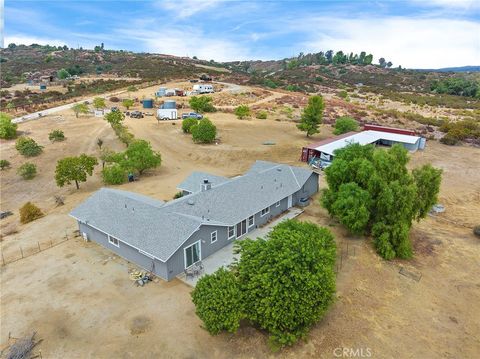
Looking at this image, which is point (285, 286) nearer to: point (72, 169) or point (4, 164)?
point (72, 169)

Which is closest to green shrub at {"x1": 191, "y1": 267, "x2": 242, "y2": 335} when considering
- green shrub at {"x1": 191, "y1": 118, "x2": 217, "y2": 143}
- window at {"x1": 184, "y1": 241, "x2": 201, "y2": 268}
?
window at {"x1": 184, "y1": 241, "x2": 201, "y2": 268}

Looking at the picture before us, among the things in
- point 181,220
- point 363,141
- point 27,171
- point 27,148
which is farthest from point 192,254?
point 27,148

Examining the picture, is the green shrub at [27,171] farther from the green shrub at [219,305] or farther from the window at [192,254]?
the green shrub at [219,305]

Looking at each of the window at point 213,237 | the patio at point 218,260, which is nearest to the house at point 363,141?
the patio at point 218,260

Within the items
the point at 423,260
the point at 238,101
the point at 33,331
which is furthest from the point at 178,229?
the point at 238,101

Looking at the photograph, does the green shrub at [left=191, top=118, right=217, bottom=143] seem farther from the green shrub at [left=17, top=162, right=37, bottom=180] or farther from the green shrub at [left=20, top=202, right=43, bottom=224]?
the green shrub at [left=20, top=202, right=43, bottom=224]
